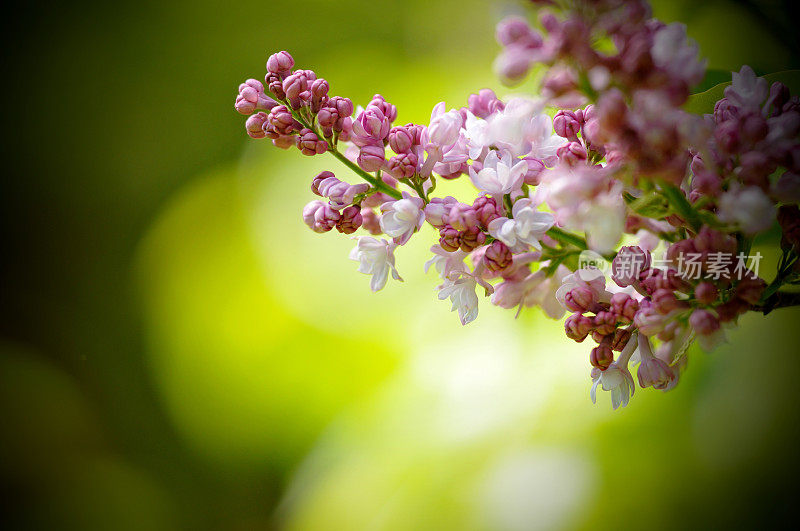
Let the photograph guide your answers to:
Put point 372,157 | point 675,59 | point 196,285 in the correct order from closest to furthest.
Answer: point 675,59, point 372,157, point 196,285

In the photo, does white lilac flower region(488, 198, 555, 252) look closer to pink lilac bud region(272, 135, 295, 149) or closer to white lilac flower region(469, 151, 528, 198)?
white lilac flower region(469, 151, 528, 198)

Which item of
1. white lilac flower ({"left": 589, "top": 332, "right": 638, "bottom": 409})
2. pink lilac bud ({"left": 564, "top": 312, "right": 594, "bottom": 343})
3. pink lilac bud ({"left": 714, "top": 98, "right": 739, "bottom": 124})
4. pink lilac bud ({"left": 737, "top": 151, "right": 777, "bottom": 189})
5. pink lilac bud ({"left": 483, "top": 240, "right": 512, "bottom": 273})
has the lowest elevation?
white lilac flower ({"left": 589, "top": 332, "right": 638, "bottom": 409})

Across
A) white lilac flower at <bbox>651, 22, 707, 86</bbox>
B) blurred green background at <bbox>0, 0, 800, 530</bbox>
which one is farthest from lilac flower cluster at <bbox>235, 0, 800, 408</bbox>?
blurred green background at <bbox>0, 0, 800, 530</bbox>

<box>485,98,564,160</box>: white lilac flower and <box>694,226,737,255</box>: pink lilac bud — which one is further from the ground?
<box>485,98,564,160</box>: white lilac flower

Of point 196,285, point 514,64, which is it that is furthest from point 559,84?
point 196,285

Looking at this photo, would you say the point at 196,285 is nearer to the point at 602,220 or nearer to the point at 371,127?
the point at 371,127

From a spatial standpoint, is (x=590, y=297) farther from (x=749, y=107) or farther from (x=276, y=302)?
(x=276, y=302)
